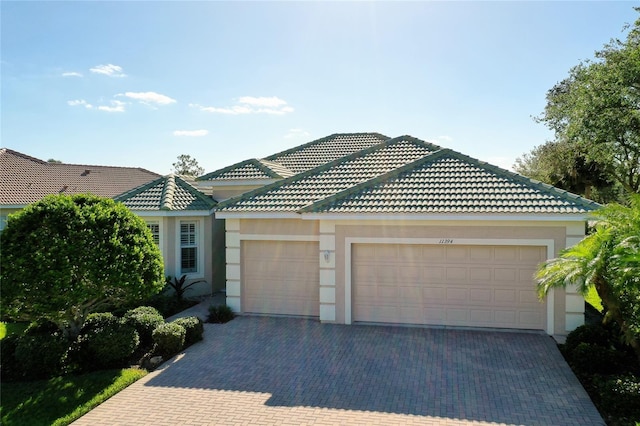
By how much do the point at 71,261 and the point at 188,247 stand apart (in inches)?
308

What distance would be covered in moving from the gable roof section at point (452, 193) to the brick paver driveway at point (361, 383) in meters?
3.40

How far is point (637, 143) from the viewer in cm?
2119

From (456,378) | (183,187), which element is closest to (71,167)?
(183,187)

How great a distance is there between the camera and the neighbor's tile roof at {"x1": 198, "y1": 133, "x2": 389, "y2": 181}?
18000mm

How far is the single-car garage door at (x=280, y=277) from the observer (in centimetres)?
1362

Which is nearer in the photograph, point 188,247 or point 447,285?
point 447,285

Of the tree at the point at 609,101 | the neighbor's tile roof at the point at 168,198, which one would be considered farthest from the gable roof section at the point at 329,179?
the tree at the point at 609,101

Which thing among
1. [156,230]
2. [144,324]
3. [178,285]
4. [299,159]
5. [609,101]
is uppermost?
[609,101]

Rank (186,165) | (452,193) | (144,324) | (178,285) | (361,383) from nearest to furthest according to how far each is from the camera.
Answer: (361,383), (144,324), (452,193), (178,285), (186,165)

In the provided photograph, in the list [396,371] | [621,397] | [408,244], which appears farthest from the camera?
[408,244]

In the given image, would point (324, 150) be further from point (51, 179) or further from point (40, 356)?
point (51, 179)

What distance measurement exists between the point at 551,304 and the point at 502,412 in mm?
5128

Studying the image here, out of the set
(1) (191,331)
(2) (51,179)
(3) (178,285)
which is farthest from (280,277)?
(2) (51,179)

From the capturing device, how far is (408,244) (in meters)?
12.5
